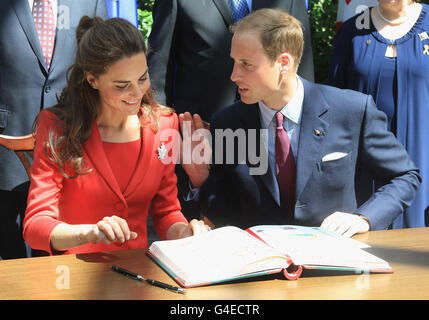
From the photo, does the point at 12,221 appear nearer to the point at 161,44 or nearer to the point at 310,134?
the point at 161,44

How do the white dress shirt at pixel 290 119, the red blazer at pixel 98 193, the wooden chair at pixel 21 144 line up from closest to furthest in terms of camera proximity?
the red blazer at pixel 98 193 < the white dress shirt at pixel 290 119 < the wooden chair at pixel 21 144

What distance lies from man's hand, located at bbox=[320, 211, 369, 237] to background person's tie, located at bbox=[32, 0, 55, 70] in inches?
70.2

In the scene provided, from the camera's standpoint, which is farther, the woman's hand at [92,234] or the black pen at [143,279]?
the woman's hand at [92,234]

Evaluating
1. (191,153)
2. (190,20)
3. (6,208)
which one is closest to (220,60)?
(190,20)

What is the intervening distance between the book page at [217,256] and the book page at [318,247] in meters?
0.06

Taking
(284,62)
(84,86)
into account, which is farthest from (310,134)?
(84,86)

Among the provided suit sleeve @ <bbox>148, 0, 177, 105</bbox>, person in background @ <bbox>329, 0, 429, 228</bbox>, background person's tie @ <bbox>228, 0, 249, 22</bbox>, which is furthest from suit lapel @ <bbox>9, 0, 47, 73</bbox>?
person in background @ <bbox>329, 0, 429, 228</bbox>

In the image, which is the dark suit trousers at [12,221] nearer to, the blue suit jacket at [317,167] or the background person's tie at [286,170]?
the blue suit jacket at [317,167]

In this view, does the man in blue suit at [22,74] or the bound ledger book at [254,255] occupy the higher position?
the man in blue suit at [22,74]

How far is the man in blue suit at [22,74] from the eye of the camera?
3.12 metres

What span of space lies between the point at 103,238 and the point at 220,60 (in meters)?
1.56

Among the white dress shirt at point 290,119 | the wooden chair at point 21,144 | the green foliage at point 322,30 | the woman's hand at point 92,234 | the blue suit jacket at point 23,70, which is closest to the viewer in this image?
the woman's hand at point 92,234

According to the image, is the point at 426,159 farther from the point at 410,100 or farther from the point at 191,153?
the point at 191,153

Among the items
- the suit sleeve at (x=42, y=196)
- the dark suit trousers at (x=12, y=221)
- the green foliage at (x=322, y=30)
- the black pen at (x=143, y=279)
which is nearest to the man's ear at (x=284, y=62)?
the suit sleeve at (x=42, y=196)
